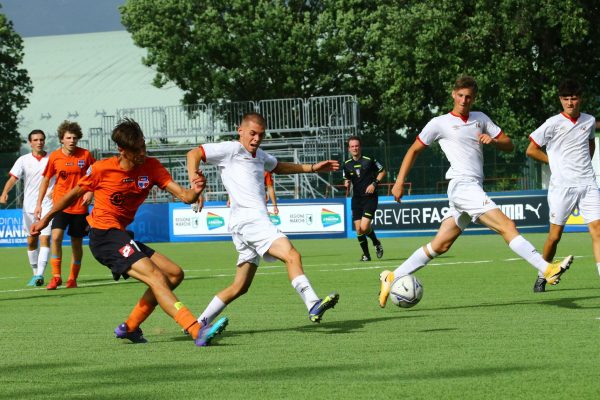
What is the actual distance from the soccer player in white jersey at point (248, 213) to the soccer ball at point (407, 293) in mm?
1523

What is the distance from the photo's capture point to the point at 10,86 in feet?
205

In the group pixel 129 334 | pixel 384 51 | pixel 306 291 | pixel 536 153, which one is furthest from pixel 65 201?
pixel 384 51

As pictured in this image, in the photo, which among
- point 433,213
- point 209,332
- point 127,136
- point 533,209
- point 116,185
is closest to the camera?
point 209,332

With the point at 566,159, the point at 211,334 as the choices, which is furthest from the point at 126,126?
the point at 566,159

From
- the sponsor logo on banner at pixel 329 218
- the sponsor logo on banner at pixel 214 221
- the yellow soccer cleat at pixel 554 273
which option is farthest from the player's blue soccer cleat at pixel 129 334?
the sponsor logo on banner at pixel 214 221

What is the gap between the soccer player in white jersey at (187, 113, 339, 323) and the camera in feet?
32.8

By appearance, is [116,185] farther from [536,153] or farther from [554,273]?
[536,153]

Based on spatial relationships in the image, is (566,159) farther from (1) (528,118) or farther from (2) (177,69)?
(2) (177,69)

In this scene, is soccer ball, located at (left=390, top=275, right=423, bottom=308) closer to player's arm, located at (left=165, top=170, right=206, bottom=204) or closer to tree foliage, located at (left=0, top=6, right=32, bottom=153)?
player's arm, located at (left=165, top=170, right=206, bottom=204)

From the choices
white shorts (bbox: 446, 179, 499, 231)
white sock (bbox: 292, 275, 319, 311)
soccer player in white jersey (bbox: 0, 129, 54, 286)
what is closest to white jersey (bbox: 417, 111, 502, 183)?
white shorts (bbox: 446, 179, 499, 231)

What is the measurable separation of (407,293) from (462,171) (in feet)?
4.67

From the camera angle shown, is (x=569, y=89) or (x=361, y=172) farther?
(x=361, y=172)

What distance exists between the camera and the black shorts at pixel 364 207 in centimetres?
2159

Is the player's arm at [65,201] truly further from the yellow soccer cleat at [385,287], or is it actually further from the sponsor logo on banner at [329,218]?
the sponsor logo on banner at [329,218]
